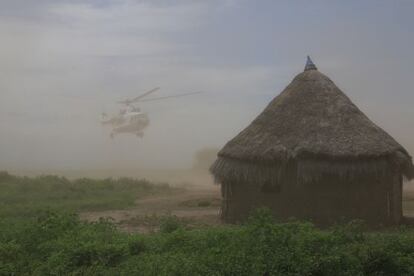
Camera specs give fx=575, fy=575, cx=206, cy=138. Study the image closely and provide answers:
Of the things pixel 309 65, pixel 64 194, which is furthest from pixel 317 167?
pixel 64 194

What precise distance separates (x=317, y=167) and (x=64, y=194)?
12.9 metres

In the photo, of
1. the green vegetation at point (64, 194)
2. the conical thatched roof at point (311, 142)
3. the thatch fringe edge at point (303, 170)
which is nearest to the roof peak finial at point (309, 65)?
the conical thatched roof at point (311, 142)

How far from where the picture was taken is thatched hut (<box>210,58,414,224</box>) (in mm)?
14453

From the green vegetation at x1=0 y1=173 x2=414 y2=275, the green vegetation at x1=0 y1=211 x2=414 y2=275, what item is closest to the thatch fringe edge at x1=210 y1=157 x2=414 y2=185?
the green vegetation at x1=0 y1=173 x2=414 y2=275

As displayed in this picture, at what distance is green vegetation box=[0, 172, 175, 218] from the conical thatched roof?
6.36 meters

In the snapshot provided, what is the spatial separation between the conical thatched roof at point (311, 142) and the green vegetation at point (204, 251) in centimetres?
420

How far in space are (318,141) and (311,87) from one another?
2.32 m

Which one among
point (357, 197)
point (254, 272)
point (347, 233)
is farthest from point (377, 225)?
point (254, 272)

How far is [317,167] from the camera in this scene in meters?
14.4

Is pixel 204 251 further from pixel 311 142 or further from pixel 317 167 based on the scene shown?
pixel 311 142

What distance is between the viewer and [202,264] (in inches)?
334

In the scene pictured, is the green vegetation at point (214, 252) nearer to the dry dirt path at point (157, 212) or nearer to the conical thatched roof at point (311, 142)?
the dry dirt path at point (157, 212)

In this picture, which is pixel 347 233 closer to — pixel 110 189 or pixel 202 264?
pixel 202 264

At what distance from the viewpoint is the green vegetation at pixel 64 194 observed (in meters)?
19.6
